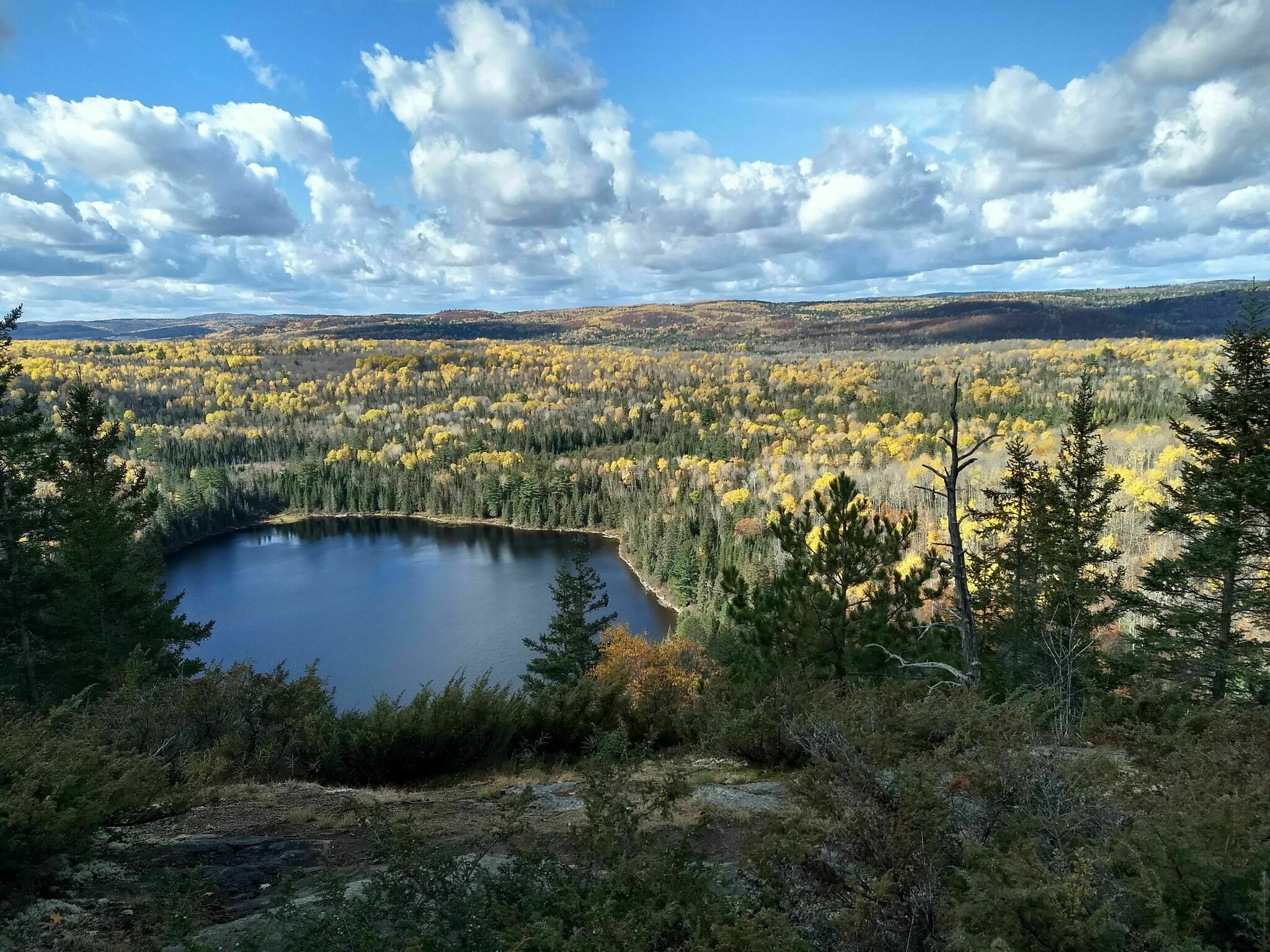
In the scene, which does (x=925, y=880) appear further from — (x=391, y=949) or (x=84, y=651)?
(x=84, y=651)

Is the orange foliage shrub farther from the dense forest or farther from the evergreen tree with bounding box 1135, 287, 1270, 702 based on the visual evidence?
the evergreen tree with bounding box 1135, 287, 1270, 702

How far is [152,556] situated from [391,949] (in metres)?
23.1

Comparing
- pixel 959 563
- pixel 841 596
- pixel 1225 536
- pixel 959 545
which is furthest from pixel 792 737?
pixel 1225 536

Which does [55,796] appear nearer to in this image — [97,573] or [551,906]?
[551,906]

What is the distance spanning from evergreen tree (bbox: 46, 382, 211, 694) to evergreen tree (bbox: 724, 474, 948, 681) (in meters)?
16.3

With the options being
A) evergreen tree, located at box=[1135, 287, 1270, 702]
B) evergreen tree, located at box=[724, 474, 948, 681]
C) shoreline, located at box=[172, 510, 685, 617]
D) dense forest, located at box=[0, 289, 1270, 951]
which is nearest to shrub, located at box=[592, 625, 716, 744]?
dense forest, located at box=[0, 289, 1270, 951]

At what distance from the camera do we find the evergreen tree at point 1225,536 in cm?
1286

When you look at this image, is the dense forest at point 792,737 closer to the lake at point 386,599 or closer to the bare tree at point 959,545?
the bare tree at point 959,545

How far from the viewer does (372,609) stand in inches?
2438

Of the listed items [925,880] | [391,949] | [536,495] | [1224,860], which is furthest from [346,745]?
[536,495]

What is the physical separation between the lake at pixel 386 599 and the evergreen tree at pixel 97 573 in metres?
13.6

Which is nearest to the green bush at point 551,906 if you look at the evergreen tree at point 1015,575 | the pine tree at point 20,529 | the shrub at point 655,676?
the shrub at point 655,676

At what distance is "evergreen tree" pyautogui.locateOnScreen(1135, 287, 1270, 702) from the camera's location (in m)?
12.9

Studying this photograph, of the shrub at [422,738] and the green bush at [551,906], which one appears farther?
the shrub at [422,738]
